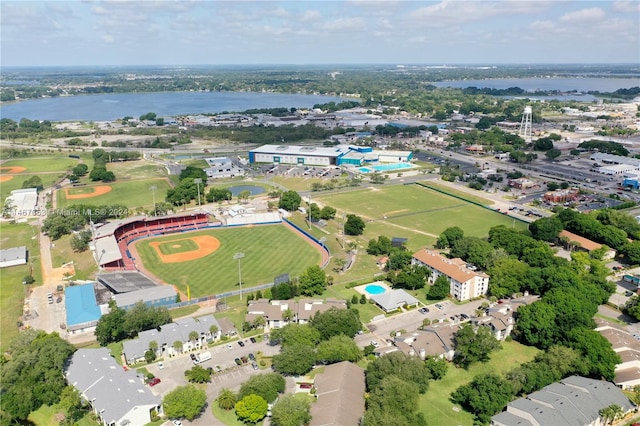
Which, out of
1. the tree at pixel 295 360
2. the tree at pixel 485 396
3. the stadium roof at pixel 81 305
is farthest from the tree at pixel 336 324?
the stadium roof at pixel 81 305

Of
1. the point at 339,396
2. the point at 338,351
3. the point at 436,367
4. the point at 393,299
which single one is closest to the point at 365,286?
the point at 393,299

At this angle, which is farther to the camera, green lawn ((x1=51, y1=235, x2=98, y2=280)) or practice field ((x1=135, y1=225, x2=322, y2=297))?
green lawn ((x1=51, y1=235, x2=98, y2=280))

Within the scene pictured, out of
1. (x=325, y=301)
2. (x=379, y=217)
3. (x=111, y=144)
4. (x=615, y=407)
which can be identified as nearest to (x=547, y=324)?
(x=615, y=407)

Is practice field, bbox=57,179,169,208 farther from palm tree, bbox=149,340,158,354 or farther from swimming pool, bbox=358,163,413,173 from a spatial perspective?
palm tree, bbox=149,340,158,354

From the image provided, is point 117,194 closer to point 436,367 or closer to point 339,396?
point 339,396

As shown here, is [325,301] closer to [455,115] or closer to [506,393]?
[506,393]

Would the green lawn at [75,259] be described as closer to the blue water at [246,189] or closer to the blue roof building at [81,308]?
the blue roof building at [81,308]

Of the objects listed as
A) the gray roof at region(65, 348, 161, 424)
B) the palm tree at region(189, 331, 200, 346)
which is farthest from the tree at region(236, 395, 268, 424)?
the palm tree at region(189, 331, 200, 346)
